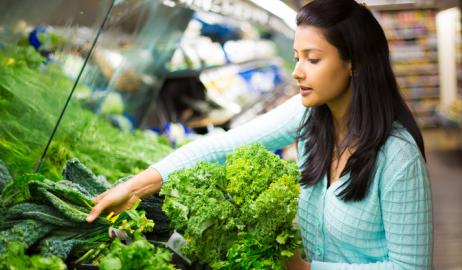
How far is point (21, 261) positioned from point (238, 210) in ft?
1.88

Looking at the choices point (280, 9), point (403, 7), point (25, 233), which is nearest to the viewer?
point (25, 233)

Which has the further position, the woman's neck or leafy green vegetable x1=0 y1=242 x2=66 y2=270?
the woman's neck

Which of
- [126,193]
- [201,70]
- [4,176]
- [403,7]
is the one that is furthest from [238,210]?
[403,7]

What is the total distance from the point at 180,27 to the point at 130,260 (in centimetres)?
304

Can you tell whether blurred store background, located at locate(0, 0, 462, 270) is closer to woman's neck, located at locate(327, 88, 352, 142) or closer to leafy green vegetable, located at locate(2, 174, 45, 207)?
leafy green vegetable, located at locate(2, 174, 45, 207)

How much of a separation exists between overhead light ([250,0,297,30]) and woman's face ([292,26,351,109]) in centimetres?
196

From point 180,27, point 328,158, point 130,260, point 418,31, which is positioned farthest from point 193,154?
point 418,31

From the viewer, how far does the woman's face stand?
2092 mm

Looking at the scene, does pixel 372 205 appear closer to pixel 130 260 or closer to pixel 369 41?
pixel 369 41

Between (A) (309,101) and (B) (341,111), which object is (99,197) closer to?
(A) (309,101)

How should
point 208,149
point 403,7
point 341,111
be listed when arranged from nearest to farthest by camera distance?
point 341,111, point 208,149, point 403,7

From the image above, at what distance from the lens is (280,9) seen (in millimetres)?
4371

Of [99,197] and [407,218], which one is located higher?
[99,197]

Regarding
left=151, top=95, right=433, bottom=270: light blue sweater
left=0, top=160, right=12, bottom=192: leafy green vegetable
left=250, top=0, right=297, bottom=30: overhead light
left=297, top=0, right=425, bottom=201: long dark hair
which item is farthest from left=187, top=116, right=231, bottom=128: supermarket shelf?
left=0, top=160, right=12, bottom=192: leafy green vegetable
